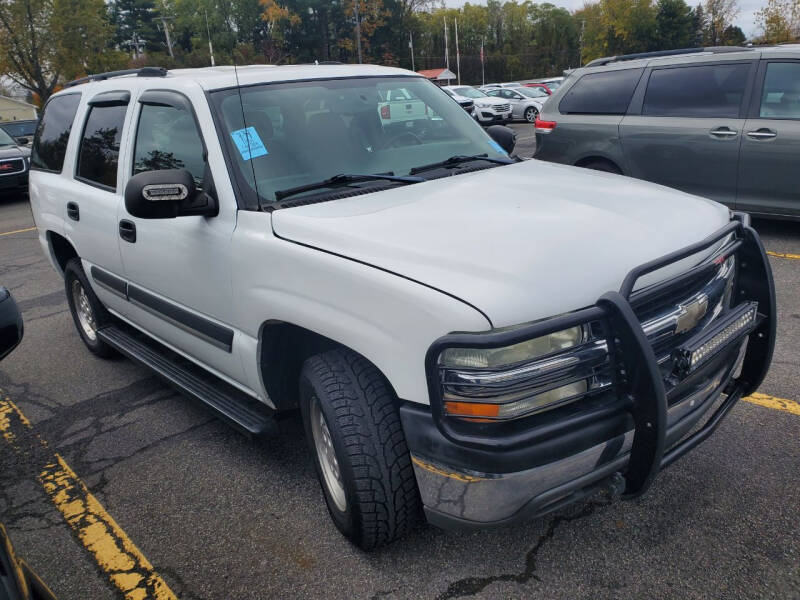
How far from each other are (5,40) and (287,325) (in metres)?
41.6

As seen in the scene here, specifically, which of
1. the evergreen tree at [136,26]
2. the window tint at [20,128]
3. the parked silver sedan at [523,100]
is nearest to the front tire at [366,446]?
the window tint at [20,128]

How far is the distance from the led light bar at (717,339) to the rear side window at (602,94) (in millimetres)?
5077

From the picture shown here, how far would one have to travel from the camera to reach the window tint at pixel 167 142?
10.4 ft

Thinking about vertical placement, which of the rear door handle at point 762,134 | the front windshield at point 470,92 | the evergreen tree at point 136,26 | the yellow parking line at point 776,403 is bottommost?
the yellow parking line at point 776,403

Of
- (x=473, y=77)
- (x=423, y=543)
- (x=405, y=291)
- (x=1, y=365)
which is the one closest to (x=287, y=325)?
(x=405, y=291)

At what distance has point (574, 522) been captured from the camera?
274cm

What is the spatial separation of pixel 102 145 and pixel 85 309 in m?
1.46

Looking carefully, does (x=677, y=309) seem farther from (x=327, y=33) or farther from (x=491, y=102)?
(x=327, y=33)

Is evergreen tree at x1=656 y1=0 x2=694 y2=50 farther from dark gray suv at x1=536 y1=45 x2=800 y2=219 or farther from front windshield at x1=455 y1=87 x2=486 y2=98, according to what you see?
dark gray suv at x1=536 y1=45 x2=800 y2=219

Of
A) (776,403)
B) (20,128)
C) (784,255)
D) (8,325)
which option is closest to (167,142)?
(8,325)

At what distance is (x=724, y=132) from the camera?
6.40m

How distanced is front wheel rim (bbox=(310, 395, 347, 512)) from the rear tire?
2.47 meters

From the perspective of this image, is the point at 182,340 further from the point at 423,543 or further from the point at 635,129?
the point at 635,129

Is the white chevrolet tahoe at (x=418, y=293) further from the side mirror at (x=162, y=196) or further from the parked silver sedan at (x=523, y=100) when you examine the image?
the parked silver sedan at (x=523, y=100)
